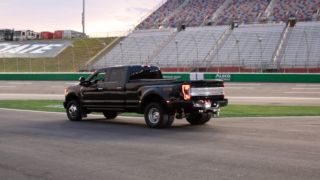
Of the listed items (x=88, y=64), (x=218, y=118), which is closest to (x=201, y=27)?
(x=88, y=64)

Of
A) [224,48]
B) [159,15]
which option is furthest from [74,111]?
[159,15]

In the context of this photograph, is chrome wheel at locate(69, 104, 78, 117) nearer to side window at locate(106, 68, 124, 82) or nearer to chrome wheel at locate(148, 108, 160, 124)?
side window at locate(106, 68, 124, 82)

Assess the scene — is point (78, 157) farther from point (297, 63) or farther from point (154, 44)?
point (154, 44)

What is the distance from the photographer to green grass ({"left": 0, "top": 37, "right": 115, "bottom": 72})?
6462 cm

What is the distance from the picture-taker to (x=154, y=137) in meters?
13.0

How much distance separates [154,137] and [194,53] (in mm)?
46815

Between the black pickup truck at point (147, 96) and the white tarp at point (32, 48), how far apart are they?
54831mm

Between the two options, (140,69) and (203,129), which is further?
(140,69)

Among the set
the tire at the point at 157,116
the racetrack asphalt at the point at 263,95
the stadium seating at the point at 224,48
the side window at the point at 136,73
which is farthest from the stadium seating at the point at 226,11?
the tire at the point at 157,116

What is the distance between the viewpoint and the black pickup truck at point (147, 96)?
14.6 m

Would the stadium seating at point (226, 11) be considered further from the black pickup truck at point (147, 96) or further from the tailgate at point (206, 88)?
the tailgate at point (206, 88)

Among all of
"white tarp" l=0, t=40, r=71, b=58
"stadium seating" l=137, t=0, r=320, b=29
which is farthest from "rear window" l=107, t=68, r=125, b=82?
"white tarp" l=0, t=40, r=71, b=58

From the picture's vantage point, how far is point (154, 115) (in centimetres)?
1517

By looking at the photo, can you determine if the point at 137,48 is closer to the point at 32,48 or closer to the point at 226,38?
the point at 226,38
